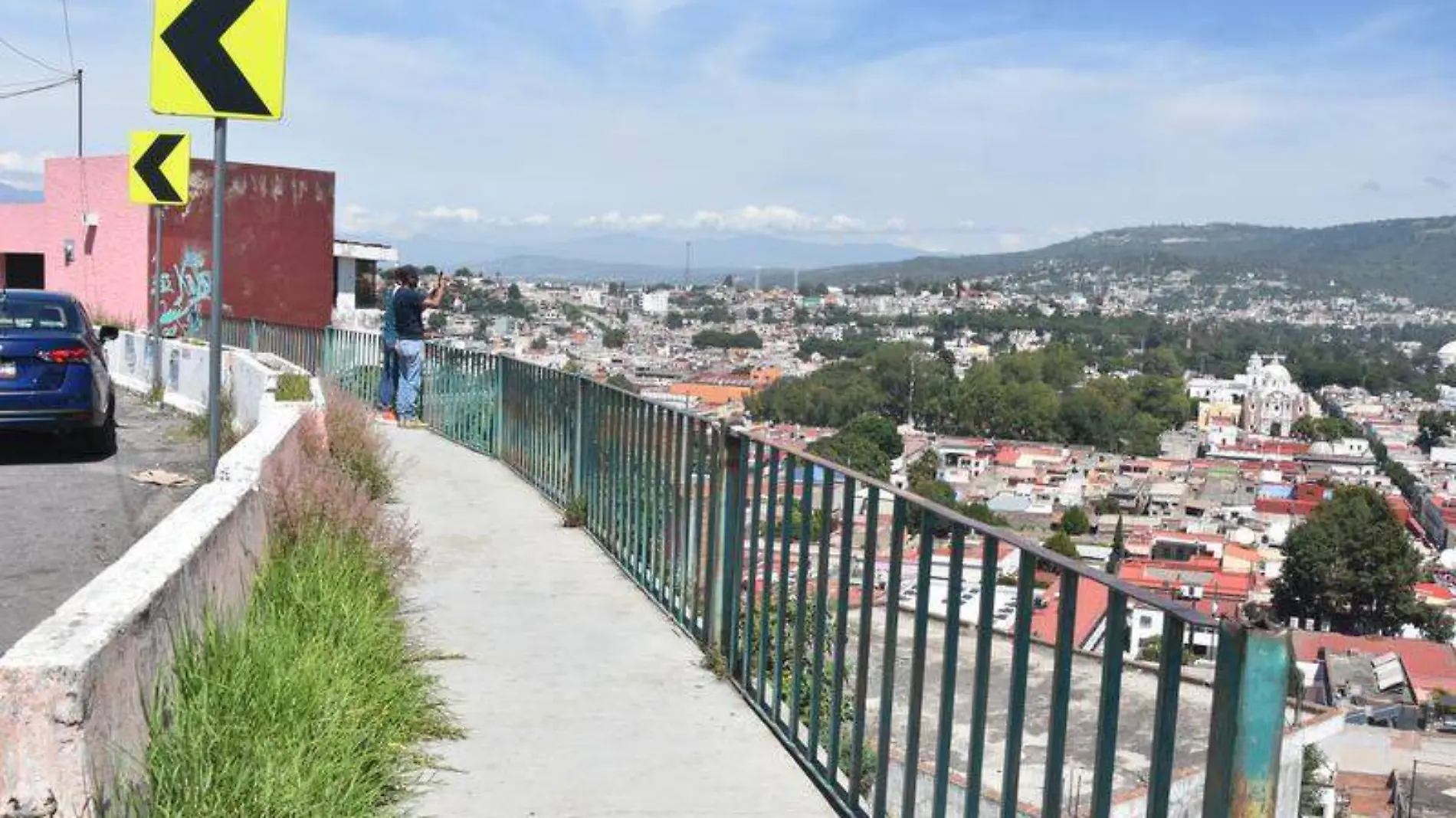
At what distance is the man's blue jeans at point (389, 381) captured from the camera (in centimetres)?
1653

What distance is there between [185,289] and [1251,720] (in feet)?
83.5

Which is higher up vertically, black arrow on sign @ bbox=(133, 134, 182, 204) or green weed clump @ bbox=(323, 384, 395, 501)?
black arrow on sign @ bbox=(133, 134, 182, 204)

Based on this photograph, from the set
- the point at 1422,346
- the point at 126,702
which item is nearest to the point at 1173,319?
the point at 1422,346

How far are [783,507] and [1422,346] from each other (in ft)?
598

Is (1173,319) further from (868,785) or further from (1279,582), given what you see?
(868,785)

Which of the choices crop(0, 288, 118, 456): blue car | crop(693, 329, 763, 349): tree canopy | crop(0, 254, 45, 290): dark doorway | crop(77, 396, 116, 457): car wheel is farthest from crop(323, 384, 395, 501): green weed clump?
crop(693, 329, 763, 349): tree canopy

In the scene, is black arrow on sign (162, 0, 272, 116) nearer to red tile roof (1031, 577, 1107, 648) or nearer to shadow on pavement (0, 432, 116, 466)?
red tile roof (1031, 577, 1107, 648)

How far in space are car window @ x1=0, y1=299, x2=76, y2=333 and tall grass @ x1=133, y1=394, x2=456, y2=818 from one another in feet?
21.5

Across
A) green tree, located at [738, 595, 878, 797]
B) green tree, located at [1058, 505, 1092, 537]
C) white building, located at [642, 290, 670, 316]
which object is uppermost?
green tree, located at [738, 595, 878, 797]

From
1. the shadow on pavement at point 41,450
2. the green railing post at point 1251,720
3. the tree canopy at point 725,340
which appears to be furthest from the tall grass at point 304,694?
the tree canopy at point 725,340

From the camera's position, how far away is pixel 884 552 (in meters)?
4.57

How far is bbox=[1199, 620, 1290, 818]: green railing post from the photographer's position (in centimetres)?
264

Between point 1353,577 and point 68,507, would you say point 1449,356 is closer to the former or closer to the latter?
point 1353,577

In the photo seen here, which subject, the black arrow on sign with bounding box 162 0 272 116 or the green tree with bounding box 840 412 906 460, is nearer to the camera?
the black arrow on sign with bounding box 162 0 272 116
